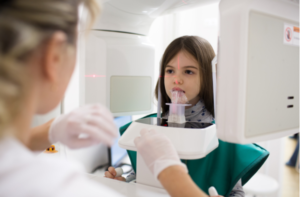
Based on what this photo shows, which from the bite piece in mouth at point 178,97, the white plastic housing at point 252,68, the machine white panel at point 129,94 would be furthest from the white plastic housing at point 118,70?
the white plastic housing at point 252,68

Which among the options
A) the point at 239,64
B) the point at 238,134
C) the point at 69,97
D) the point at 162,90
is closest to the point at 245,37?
the point at 239,64

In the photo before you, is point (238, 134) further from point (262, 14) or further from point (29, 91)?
point (29, 91)

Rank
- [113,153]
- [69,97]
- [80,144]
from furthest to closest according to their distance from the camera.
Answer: [113,153]
[69,97]
[80,144]

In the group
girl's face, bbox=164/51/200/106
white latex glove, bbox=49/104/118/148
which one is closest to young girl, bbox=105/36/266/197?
girl's face, bbox=164/51/200/106

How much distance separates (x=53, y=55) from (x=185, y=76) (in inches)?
29.9

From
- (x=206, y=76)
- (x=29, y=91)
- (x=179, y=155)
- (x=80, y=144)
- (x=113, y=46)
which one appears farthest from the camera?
(x=206, y=76)

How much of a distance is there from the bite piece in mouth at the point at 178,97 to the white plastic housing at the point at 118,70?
0.40ft

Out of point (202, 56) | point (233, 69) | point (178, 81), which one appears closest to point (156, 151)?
point (233, 69)

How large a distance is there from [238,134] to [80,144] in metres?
0.38

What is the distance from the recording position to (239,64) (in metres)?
0.56

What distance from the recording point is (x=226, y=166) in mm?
890

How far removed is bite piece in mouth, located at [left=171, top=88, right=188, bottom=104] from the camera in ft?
3.33

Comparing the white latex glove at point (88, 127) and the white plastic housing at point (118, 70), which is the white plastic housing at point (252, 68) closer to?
the white latex glove at point (88, 127)

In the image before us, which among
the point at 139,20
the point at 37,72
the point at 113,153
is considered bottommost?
the point at 113,153
